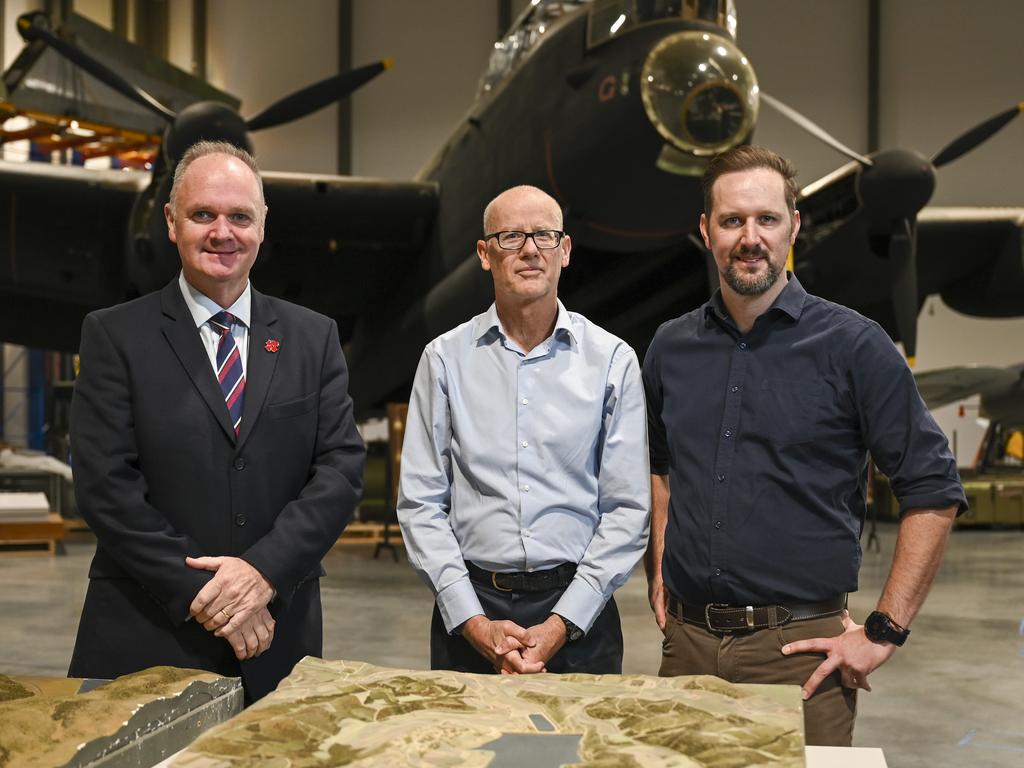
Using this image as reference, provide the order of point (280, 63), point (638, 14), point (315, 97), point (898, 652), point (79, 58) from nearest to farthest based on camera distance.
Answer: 1. point (898, 652)
2. point (638, 14)
3. point (79, 58)
4. point (315, 97)
5. point (280, 63)

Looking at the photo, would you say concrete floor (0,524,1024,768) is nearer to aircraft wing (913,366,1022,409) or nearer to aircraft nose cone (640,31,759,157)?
aircraft nose cone (640,31,759,157)

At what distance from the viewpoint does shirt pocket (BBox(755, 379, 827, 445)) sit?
2.30 meters

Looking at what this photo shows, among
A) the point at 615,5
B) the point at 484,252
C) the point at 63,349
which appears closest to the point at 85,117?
the point at 63,349

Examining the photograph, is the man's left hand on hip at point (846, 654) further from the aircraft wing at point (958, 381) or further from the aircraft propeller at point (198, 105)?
the aircraft wing at point (958, 381)

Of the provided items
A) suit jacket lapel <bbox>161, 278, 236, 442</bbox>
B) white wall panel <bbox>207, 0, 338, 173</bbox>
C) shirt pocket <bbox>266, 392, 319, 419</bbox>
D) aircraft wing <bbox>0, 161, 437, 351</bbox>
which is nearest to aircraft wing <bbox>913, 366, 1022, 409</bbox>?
aircraft wing <bbox>0, 161, 437, 351</bbox>

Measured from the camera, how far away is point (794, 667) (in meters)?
2.28

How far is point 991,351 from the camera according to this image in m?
20.8

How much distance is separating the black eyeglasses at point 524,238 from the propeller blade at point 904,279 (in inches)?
326

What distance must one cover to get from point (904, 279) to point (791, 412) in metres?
8.54

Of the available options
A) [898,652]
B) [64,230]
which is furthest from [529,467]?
[64,230]

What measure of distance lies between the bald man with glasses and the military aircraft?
5324 mm

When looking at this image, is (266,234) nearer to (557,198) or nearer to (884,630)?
(557,198)

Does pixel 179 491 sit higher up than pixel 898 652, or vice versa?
pixel 179 491

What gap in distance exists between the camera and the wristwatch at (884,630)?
7.23ft
